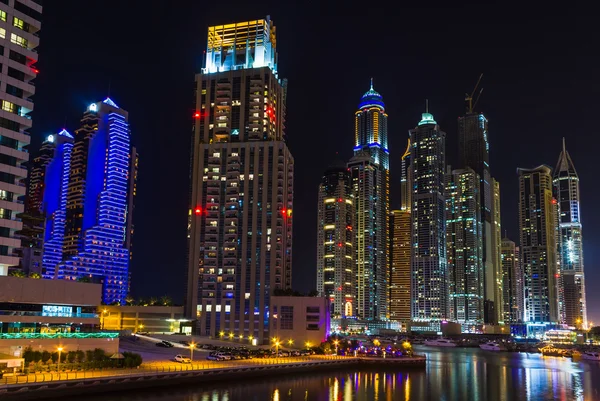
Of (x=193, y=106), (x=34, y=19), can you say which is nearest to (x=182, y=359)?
(x=34, y=19)

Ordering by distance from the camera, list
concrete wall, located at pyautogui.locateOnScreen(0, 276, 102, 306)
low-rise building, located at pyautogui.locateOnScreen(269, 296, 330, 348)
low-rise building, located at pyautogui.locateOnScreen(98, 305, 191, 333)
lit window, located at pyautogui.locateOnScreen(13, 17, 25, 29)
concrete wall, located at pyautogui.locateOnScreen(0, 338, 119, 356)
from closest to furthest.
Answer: concrete wall, located at pyautogui.locateOnScreen(0, 338, 119, 356)
concrete wall, located at pyautogui.locateOnScreen(0, 276, 102, 306)
lit window, located at pyautogui.locateOnScreen(13, 17, 25, 29)
low-rise building, located at pyautogui.locateOnScreen(269, 296, 330, 348)
low-rise building, located at pyautogui.locateOnScreen(98, 305, 191, 333)

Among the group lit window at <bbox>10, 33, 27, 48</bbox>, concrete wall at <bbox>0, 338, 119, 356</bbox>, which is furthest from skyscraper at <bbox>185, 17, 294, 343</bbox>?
lit window at <bbox>10, 33, 27, 48</bbox>

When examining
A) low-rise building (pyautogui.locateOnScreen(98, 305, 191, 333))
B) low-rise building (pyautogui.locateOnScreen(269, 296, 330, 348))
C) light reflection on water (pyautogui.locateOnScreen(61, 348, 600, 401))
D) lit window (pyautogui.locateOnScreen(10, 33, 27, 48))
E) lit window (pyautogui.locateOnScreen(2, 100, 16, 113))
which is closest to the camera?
light reflection on water (pyautogui.locateOnScreen(61, 348, 600, 401))

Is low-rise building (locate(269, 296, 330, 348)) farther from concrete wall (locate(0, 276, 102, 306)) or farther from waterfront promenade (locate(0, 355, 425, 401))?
concrete wall (locate(0, 276, 102, 306))

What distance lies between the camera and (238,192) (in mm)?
164375

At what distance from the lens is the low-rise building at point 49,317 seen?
254 feet

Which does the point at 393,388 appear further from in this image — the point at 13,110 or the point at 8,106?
the point at 8,106

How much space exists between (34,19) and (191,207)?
8547 cm

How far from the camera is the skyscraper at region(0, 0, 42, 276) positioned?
3238 inches

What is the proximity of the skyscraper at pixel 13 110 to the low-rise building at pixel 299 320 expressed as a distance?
77.5 meters

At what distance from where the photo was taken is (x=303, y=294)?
157 meters

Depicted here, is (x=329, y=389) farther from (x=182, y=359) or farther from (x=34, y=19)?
(x=34, y=19)

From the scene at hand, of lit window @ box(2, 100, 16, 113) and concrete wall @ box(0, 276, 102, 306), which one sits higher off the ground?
lit window @ box(2, 100, 16, 113)

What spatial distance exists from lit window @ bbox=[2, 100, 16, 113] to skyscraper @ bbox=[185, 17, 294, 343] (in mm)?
83519
